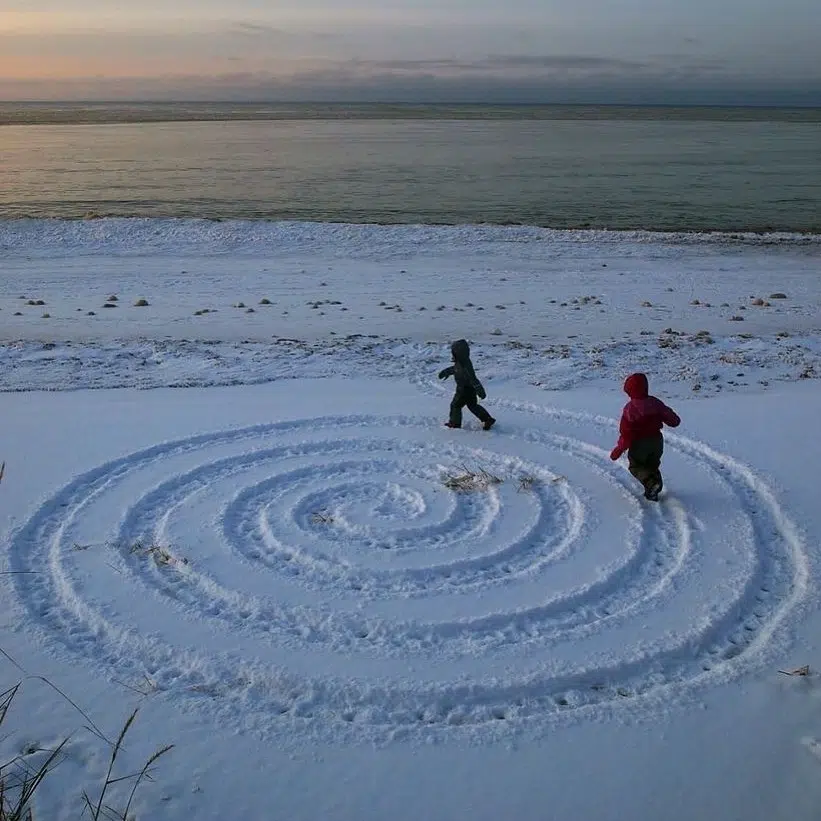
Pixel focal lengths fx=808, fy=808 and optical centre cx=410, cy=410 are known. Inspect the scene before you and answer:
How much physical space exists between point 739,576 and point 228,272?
17.6 m

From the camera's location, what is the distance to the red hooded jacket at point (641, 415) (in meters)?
7.92

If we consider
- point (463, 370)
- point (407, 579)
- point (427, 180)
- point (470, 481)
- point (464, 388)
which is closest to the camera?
point (407, 579)

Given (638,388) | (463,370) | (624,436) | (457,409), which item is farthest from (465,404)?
(638,388)

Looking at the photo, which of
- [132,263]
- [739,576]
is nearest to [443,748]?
[739,576]

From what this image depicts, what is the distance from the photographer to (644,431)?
799cm

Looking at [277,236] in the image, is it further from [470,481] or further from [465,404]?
[470,481]

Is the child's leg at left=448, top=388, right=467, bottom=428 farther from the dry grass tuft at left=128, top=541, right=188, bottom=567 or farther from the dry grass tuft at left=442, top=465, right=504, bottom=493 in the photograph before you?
the dry grass tuft at left=128, top=541, right=188, bottom=567

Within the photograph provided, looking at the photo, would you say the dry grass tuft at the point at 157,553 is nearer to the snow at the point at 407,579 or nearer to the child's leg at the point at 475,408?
the snow at the point at 407,579

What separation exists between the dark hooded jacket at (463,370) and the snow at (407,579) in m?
0.59

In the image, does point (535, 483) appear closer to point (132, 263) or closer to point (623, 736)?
point (623, 736)

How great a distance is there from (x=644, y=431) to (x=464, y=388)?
247 centimetres

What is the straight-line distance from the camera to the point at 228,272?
21.8m

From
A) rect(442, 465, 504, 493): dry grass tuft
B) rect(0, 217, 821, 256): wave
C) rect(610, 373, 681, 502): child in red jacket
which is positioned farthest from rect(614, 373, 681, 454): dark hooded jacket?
rect(0, 217, 821, 256): wave

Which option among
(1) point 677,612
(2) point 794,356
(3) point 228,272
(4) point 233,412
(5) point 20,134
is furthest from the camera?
(5) point 20,134
